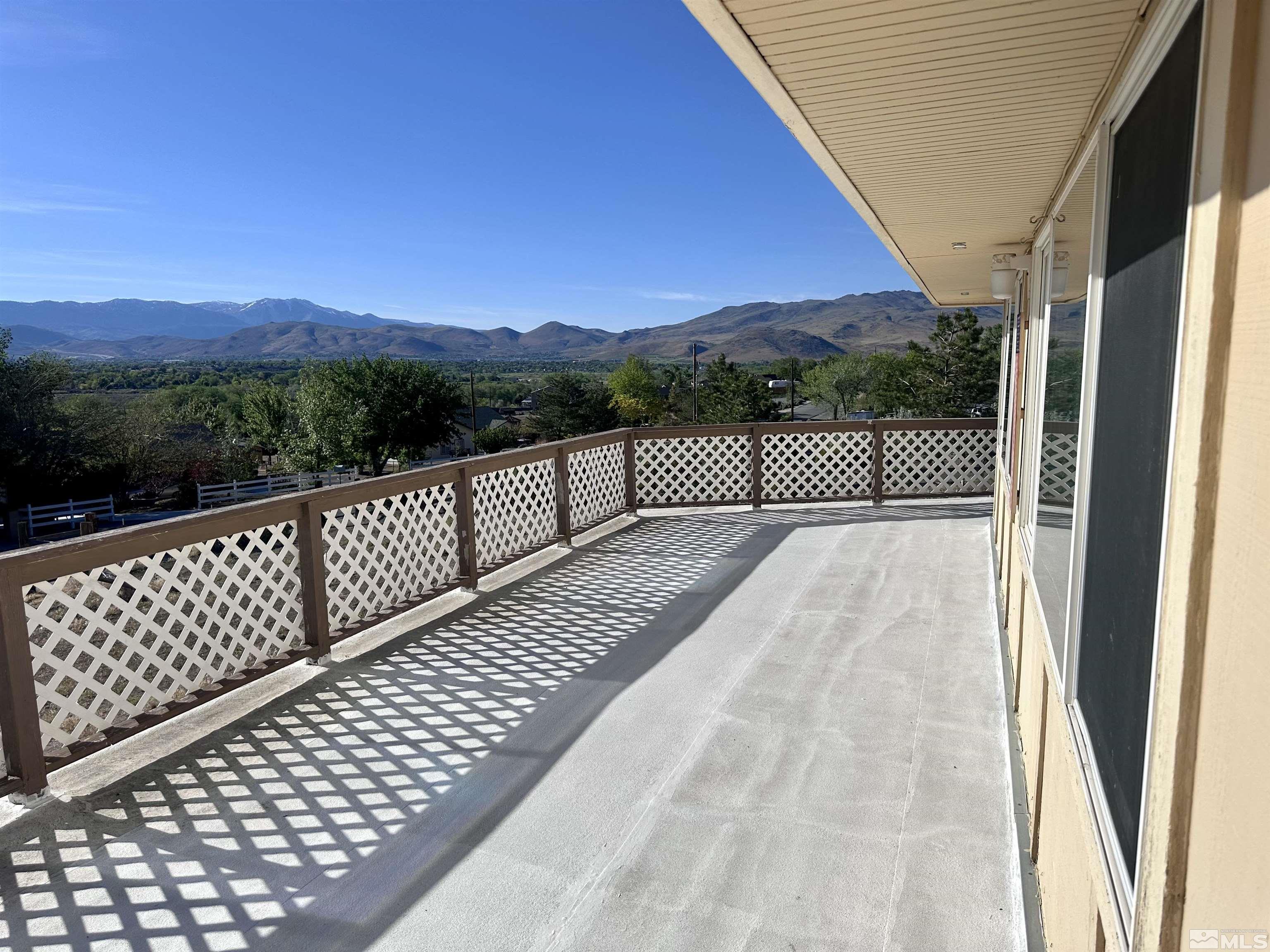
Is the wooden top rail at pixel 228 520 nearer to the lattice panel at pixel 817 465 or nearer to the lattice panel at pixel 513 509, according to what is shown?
the lattice panel at pixel 513 509

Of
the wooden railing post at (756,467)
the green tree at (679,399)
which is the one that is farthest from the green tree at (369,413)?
the wooden railing post at (756,467)

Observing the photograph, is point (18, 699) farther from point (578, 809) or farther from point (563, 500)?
point (563, 500)

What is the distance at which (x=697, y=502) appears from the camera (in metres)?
8.21

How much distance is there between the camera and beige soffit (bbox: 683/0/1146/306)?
1623 millimetres

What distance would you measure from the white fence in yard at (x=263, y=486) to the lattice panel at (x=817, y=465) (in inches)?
1455

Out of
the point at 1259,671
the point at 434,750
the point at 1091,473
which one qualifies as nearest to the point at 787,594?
the point at 434,750

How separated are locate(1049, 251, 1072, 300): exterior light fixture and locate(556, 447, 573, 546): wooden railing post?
4343mm

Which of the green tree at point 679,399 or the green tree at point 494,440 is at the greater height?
the green tree at point 679,399

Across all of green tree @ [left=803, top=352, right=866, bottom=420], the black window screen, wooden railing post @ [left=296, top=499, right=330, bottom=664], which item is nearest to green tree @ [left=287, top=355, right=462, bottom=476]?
green tree @ [left=803, top=352, right=866, bottom=420]

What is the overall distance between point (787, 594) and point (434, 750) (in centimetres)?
275

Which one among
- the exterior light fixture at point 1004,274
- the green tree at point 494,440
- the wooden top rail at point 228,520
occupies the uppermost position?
the exterior light fixture at point 1004,274

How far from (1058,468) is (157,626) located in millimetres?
3473

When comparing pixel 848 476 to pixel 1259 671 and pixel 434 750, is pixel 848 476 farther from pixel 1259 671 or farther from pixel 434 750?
pixel 1259 671

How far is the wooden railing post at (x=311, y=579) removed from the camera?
3877mm
